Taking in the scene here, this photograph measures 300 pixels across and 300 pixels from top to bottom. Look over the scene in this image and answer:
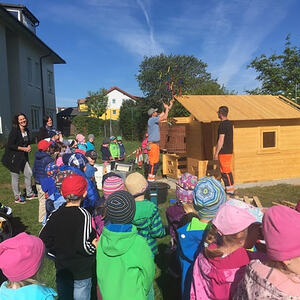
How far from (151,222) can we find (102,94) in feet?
150

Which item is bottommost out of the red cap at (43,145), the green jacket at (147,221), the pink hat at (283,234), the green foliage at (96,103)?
the green jacket at (147,221)

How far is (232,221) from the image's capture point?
1859 mm

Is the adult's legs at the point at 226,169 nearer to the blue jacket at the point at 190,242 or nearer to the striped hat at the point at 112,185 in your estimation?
the striped hat at the point at 112,185

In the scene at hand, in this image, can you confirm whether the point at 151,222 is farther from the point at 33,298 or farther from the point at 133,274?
the point at 33,298

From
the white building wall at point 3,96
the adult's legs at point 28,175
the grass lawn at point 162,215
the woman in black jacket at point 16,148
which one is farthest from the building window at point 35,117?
the woman in black jacket at point 16,148

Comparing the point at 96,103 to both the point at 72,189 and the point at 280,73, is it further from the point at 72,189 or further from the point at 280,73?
the point at 72,189

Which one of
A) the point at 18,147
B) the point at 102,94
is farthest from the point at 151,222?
the point at 102,94

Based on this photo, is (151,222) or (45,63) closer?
(151,222)

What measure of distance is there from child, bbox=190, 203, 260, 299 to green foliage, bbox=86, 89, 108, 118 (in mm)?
45435

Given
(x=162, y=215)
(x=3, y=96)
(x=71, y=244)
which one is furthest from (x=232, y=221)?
(x=3, y=96)

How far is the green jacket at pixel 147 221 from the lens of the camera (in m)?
2.90

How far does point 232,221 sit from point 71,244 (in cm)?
143

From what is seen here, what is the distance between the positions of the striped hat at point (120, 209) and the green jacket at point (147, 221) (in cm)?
61

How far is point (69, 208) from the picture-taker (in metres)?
2.72
